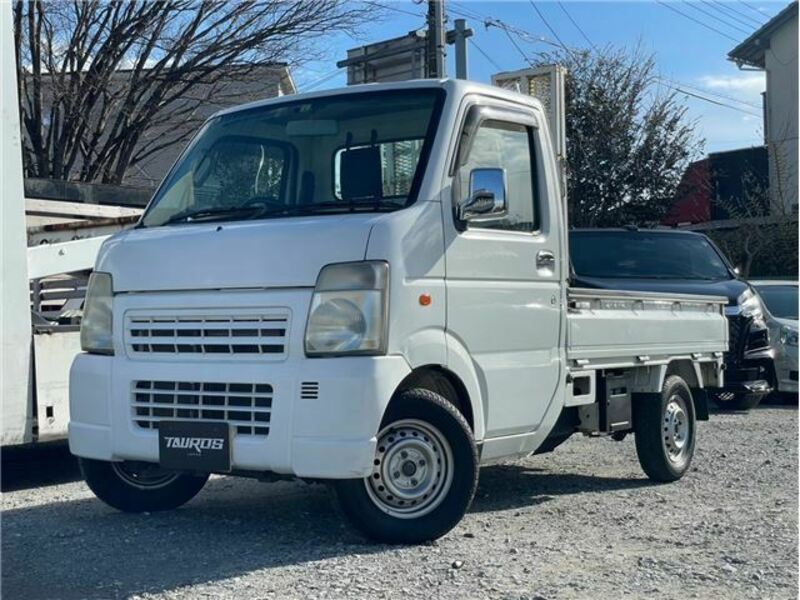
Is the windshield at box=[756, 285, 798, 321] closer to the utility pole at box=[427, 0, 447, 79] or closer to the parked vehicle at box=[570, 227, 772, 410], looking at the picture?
the parked vehicle at box=[570, 227, 772, 410]

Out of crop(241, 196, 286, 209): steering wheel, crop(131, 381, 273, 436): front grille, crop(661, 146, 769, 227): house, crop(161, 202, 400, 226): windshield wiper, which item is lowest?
crop(131, 381, 273, 436): front grille

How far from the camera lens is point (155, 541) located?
18.3 ft

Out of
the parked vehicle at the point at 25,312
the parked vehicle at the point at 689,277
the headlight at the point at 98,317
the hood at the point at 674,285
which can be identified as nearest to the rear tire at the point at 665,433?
the hood at the point at 674,285

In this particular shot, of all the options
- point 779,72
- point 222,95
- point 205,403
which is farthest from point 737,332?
point 779,72

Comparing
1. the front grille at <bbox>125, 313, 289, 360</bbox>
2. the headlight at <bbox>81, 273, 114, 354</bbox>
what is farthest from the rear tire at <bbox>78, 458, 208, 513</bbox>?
the front grille at <bbox>125, 313, 289, 360</bbox>

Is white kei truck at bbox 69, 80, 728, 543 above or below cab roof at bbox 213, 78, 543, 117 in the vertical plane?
below

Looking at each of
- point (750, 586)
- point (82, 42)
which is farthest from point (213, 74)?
point (750, 586)

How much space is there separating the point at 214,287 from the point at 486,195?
1526 mm

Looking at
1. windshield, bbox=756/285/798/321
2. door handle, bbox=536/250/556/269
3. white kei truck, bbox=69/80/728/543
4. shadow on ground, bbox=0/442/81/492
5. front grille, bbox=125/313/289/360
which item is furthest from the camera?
windshield, bbox=756/285/798/321

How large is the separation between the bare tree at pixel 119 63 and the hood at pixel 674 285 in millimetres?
9454

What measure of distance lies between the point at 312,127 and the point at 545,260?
162cm

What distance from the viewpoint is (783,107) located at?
94.5 ft

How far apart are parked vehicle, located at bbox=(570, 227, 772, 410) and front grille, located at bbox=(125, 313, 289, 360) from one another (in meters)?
6.71

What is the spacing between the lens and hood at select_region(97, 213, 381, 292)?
201 inches
